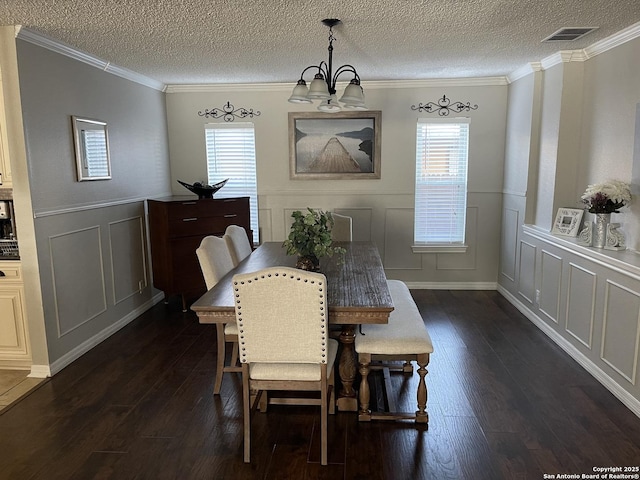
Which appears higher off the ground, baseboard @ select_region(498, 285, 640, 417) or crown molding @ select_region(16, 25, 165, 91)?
crown molding @ select_region(16, 25, 165, 91)

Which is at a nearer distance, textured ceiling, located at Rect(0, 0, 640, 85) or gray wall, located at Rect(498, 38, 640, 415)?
textured ceiling, located at Rect(0, 0, 640, 85)

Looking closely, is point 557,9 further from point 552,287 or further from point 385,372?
point 385,372

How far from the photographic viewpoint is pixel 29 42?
311 centimetres

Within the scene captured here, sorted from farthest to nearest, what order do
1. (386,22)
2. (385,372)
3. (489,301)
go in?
(489,301) → (385,372) → (386,22)

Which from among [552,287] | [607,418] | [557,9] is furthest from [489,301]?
[557,9]

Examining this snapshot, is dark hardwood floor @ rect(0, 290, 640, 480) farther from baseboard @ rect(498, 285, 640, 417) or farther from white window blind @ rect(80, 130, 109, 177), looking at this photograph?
white window blind @ rect(80, 130, 109, 177)

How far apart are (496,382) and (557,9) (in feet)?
7.81

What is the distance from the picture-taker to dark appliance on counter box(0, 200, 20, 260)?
324 cm

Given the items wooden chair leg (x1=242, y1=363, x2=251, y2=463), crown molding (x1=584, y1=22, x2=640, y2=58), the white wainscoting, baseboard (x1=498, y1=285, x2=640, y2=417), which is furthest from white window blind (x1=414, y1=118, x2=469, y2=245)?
wooden chair leg (x1=242, y1=363, x2=251, y2=463)

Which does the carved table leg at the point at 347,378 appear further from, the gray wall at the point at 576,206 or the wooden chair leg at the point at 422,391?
the gray wall at the point at 576,206

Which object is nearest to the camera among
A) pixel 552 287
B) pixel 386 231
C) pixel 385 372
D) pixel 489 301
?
pixel 385 372

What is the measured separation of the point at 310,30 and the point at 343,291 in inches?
70.7

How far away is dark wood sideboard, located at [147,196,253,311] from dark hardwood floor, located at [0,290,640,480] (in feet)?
3.43

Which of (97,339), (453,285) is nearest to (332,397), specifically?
(97,339)
